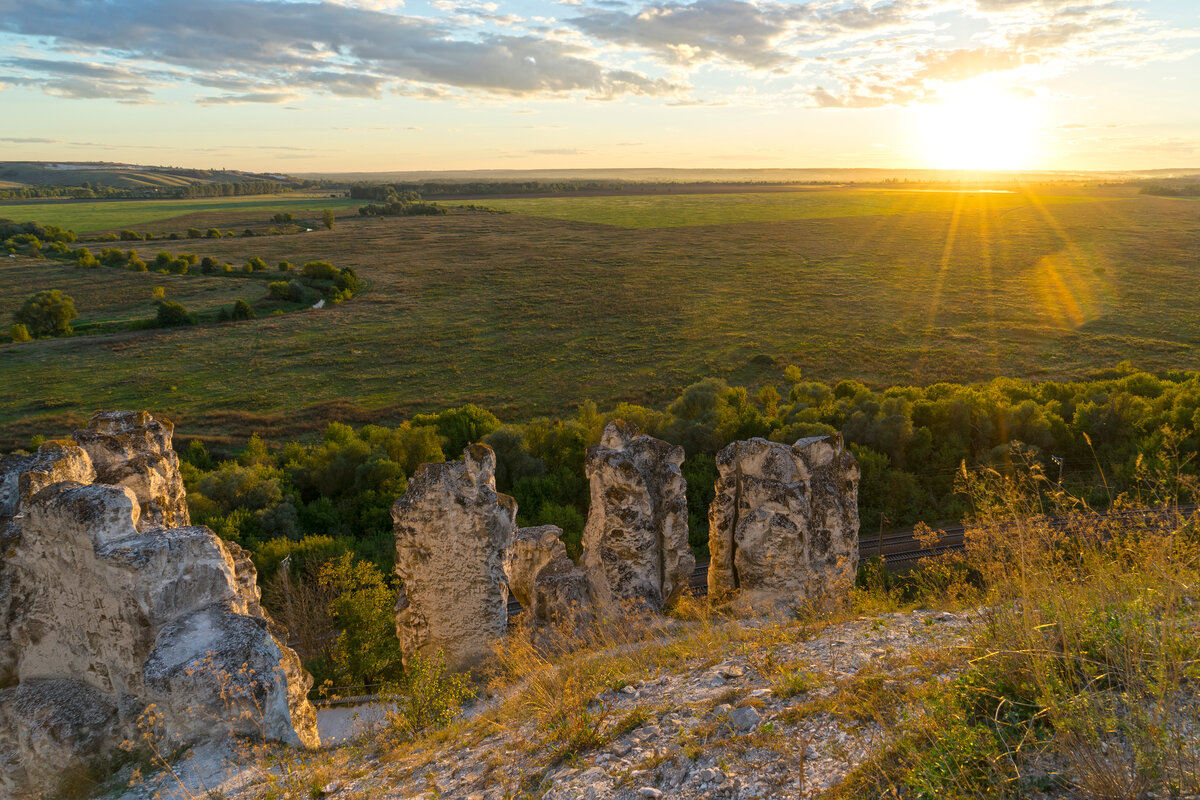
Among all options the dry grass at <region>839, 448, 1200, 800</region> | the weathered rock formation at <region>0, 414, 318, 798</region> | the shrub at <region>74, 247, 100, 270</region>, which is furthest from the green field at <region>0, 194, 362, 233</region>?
the dry grass at <region>839, 448, 1200, 800</region>

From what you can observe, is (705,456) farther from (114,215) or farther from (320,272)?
(114,215)

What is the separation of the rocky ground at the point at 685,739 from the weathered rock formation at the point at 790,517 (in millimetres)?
4058

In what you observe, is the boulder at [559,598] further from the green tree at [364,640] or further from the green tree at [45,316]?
the green tree at [45,316]

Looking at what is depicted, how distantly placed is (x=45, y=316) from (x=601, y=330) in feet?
188

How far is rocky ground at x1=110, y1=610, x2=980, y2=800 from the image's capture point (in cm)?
689

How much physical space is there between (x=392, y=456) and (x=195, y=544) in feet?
74.7

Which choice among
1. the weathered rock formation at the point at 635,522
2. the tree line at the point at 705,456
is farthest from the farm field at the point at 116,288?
the weathered rock formation at the point at 635,522

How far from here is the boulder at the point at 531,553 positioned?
16406 mm

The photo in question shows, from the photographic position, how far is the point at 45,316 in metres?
73.9

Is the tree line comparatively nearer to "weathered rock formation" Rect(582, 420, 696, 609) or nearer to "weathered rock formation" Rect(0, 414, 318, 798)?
"weathered rock formation" Rect(582, 420, 696, 609)

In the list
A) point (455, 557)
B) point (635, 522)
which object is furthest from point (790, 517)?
point (455, 557)

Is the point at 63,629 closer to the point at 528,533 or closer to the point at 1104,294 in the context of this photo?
the point at 528,533

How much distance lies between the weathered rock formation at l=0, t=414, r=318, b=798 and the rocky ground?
2.49 feet

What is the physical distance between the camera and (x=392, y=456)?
32.2 metres
